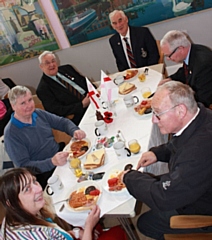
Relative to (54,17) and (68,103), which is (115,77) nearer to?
(68,103)

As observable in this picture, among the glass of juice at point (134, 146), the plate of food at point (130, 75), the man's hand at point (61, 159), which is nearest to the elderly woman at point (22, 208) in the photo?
the man's hand at point (61, 159)

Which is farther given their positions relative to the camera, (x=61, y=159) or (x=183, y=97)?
(x=61, y=159)

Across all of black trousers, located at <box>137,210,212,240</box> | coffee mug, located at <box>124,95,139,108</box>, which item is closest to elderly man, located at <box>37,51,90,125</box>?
coffee mug, located at <box>124,95,139,108</box>

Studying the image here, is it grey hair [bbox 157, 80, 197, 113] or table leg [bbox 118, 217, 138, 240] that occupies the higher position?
grey hair [bbox 157, 80, 197, 113]

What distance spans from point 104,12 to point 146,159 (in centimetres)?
296

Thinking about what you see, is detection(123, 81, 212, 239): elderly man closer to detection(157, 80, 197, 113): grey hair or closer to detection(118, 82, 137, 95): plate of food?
detection(157, 80, 197, 113): grey hair

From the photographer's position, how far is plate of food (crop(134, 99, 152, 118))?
2418 millimetres

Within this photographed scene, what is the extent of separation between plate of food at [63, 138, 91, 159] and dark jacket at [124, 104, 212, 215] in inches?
24.9

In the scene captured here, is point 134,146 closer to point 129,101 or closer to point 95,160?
point 95,160

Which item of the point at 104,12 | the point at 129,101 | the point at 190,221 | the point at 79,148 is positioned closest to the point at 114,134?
the point at 79,148

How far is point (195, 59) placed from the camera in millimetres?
2514

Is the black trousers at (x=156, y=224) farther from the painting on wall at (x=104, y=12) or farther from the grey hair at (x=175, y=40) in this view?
the painting on wall at (x=104, y=12)

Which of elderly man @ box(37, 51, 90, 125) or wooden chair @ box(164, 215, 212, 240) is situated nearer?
wooden chair @ box(164, 215, 212, 240)

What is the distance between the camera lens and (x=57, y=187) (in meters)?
1.89
